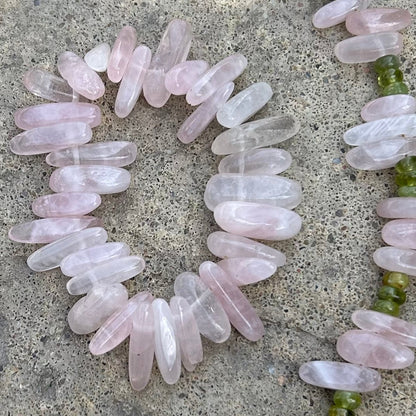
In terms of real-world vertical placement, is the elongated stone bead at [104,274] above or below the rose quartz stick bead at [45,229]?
below

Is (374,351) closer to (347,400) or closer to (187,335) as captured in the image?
(347,400)

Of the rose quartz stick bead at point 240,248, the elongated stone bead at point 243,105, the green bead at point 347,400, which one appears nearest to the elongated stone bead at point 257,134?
the elongated stone bead at point 243,105

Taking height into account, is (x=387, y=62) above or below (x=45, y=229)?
above

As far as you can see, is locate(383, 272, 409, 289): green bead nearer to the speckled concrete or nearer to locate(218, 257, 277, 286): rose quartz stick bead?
the speckled concrete

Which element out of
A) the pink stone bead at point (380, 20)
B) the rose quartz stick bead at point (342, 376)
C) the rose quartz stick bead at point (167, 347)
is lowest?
the rose quartz stick bead at point (342, 376)

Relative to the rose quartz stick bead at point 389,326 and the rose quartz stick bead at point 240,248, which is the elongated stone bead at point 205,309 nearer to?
the rose quartz stick bead at point 240,248

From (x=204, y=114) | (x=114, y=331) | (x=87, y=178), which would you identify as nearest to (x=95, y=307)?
(x=114, y=331)
